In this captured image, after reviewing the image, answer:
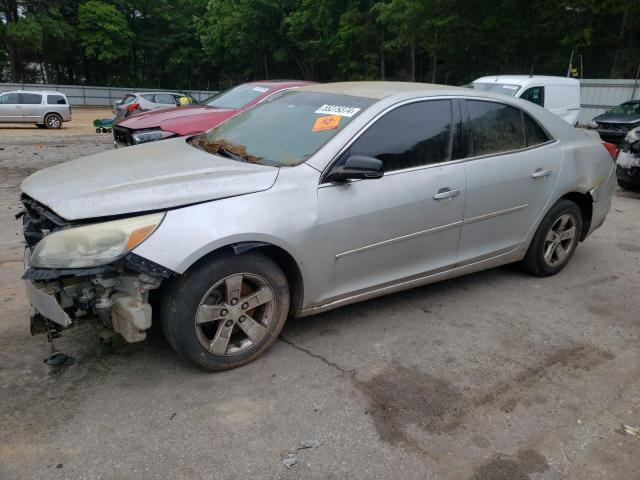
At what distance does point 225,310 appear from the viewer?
311 centimetres

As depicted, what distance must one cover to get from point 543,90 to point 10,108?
18024 millimetres

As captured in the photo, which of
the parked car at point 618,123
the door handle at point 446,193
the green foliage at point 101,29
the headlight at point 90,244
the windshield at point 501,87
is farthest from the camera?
the green foliage at point 101,29

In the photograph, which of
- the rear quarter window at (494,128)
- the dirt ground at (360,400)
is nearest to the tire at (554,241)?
the dirt ground at (360,400)

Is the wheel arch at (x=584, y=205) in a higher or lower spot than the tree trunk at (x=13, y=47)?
lower

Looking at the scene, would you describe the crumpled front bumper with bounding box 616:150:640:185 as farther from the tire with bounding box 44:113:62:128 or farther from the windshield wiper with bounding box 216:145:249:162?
the tire with bounding box 44:113:62:128

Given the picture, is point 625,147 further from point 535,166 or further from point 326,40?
point 326,40

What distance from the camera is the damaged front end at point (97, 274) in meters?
2.76

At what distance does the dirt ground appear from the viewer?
2.54 meters

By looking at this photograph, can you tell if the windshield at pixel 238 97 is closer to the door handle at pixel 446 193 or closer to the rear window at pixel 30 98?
the door handle at pixel 446 193

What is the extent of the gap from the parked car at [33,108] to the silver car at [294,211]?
18.8 metres

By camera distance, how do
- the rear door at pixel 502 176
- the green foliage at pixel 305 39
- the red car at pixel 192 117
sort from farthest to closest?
the green foliage at pixel 305 39 → the red car at pixel 192 117 → the rear door at pixel 502 176

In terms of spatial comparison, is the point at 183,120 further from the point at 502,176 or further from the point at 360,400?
the point at 360,400

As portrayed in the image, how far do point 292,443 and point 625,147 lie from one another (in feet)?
27.2

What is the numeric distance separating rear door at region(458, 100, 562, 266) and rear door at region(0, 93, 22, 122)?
20.3 m
